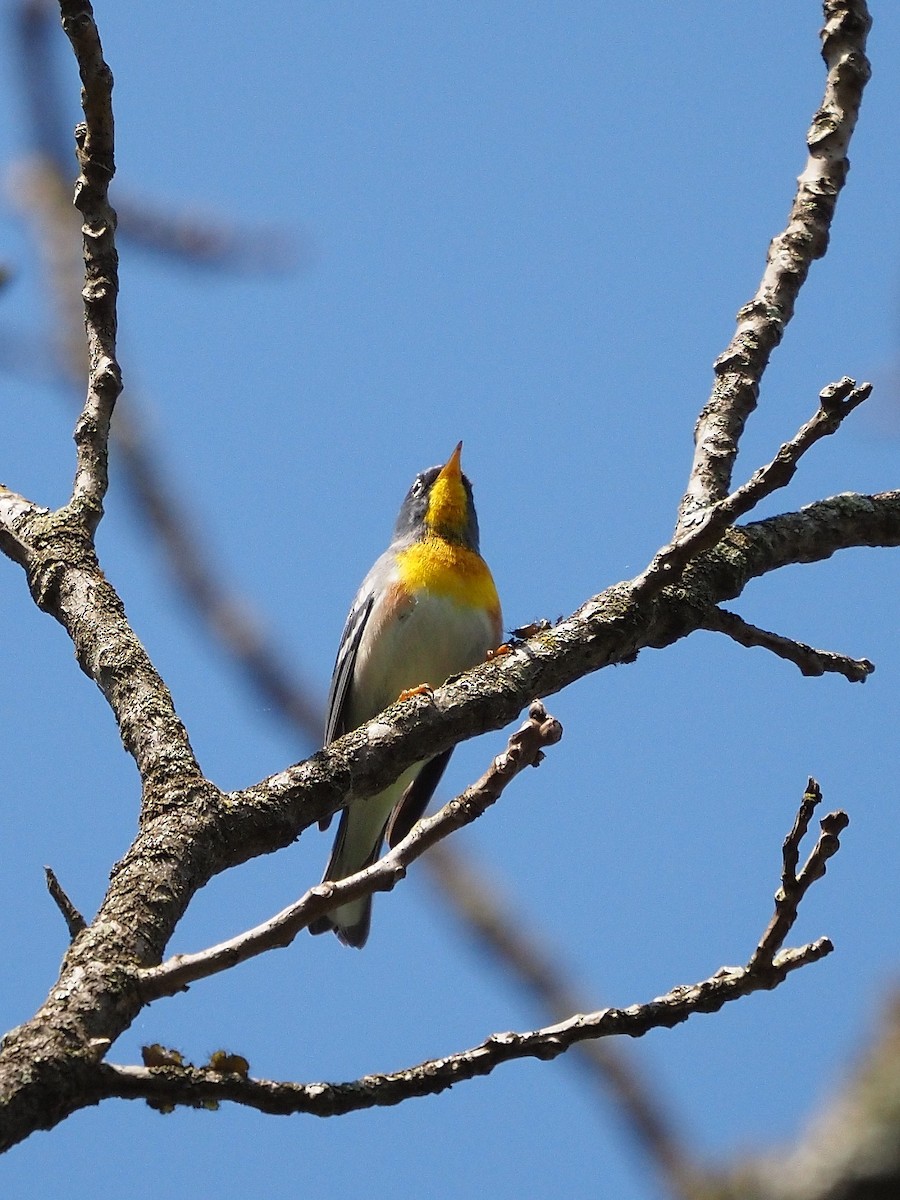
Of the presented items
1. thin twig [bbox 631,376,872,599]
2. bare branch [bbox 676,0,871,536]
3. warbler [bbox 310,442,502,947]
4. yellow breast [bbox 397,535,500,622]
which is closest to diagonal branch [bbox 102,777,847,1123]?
thin twig [bbox 631,376,872,599]

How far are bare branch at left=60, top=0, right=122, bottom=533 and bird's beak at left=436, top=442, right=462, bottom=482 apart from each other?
422 centimetres

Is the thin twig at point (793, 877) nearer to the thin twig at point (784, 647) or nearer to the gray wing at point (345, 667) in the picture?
the thin twig at point (784, 647)

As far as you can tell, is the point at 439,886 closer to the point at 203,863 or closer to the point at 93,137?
the point at 203,863

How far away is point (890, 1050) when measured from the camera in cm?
142

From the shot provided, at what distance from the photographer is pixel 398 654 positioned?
6594mm

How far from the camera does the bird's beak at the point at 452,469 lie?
7844 millimetres

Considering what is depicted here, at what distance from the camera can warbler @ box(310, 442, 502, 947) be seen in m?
6.52

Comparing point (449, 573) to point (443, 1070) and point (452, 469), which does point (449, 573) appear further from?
point (443, 1070)

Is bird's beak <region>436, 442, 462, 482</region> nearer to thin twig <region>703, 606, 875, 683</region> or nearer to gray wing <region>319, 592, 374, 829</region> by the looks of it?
gray wing <region>319, 592, 374, 829</region>

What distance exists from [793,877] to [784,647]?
1.25 meters

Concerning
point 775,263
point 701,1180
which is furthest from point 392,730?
point 775,263

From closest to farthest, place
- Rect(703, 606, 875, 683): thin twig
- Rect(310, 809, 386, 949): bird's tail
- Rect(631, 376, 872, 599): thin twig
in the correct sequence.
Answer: Rect(631, 376, 872, 599): thin twig → Rect(703, 606, 875, 683): thin twig → Rect(310, 809, 386, 949): bird's tail

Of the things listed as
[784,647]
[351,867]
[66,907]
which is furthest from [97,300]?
[351,867]

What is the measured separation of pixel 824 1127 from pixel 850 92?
4361 mm
